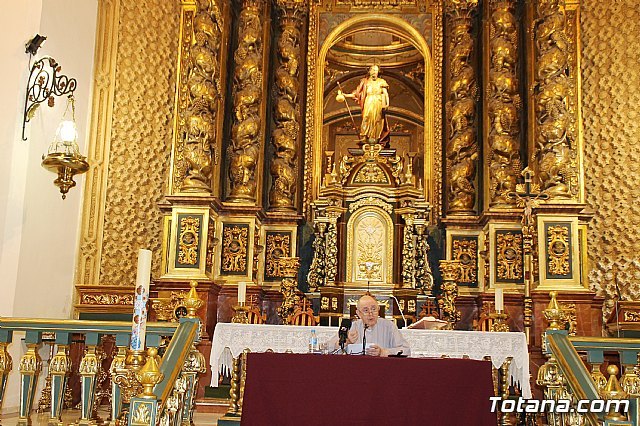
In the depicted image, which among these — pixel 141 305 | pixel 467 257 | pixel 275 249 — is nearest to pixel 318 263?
pixel 275 249

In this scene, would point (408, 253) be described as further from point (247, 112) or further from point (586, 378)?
point (586, 378)

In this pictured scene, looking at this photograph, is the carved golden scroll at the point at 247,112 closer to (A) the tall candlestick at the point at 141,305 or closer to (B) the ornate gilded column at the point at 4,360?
(B) the ornate gilded column at the point at 4,360

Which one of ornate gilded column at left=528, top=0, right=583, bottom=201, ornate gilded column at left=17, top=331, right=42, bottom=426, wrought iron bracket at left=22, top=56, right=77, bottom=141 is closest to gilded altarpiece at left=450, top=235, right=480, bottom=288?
ornate gilded column at left=528, top=0, right=583, bottom=201

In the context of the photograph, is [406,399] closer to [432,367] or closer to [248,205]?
[432,367]

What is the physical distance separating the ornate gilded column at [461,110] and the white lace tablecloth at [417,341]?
3719 millimetres

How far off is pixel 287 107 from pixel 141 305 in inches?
294

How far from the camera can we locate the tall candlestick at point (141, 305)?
479cm

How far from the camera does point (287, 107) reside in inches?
470

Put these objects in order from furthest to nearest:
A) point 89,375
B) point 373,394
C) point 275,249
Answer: point 275,249
point 89,375
point 373,394

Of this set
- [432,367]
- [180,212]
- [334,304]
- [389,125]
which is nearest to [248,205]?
[180,212]

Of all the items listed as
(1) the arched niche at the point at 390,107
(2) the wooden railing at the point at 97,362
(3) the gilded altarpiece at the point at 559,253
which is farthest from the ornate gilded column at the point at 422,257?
(2) the wooden railing at the point at 97,362

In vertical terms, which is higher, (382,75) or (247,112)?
(382,75)

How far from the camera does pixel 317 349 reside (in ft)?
22.9

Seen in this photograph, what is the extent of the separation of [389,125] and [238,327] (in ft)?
17.6
